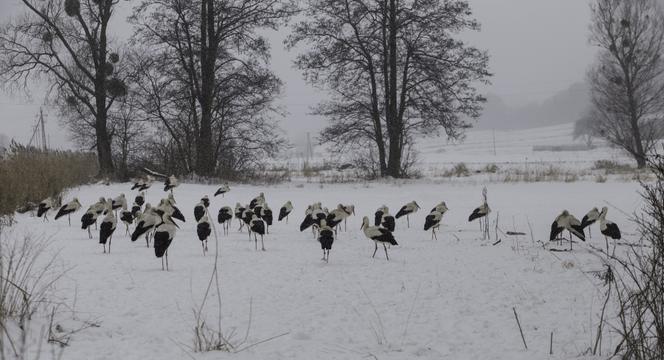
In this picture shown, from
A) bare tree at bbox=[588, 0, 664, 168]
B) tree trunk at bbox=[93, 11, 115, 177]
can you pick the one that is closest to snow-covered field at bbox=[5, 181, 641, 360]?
tree trunk at bbox=[93, 11, 115, 177]

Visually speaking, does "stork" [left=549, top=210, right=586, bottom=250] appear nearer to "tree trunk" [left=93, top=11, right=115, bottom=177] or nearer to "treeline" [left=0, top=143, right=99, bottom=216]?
"treeline" [left=0, top=143, right=99, bottom=216]

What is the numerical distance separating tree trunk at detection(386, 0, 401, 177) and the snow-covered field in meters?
13.9

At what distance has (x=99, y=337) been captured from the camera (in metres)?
4.97

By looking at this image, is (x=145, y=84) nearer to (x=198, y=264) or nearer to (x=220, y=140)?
(x=220, y=140)

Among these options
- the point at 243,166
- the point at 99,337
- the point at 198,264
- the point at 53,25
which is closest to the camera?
the point at 99,337

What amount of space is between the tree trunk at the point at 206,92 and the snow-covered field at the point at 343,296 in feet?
41.7

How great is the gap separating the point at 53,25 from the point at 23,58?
2.30 metres

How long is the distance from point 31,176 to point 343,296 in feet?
42.1

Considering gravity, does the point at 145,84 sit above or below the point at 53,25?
below

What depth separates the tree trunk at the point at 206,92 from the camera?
82.5ft

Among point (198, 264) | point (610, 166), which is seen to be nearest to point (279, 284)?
point (198, 264)

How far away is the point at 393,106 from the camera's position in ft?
86.1

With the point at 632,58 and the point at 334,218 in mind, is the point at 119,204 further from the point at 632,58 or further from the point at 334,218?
the point at 632,58

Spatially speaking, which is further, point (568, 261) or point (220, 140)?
point (220, 140)
